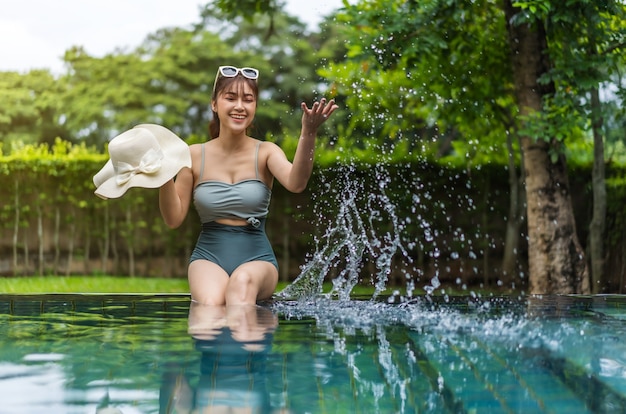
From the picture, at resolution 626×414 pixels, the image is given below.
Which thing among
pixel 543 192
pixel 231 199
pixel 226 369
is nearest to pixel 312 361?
pixel 226 369

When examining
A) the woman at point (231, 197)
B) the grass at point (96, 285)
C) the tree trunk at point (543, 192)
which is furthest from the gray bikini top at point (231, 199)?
the grass at point (96, 285)

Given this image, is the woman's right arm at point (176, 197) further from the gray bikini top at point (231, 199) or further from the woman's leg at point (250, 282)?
the woman's leg at point (250, 282)

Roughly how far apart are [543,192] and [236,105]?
5208 millimetres

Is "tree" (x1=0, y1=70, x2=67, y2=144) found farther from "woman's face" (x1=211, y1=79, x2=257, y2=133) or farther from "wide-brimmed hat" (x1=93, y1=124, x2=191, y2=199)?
"wide-brimmed hat" (x1=93, y1=124, x2=191, y2=199)

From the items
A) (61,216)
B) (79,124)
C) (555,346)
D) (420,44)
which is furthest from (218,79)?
A: (79,124)

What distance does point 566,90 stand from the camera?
27.7ft

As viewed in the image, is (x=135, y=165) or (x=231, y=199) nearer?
(x=135, y=165)

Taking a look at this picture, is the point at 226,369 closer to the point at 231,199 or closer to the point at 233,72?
the point at 231,199

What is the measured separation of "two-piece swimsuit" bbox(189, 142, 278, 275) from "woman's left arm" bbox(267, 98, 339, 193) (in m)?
0.16

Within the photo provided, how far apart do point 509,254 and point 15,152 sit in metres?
7.56

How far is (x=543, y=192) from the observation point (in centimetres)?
879

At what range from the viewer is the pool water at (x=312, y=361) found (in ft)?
7.53

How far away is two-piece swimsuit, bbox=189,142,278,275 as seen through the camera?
4453mm

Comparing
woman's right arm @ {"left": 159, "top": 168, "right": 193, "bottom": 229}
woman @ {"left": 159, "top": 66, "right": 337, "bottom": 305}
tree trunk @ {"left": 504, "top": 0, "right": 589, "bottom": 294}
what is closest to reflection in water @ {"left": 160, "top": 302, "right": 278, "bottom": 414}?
woman @ {"left": 159, "top": 66, "right": 337, "bottom": 305}
